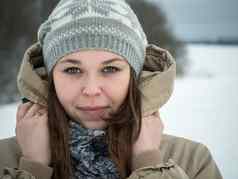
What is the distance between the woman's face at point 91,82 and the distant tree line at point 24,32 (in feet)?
3.11

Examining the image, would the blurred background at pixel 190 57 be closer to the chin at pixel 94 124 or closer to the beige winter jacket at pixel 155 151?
the beige winter jacket at pixel 155 151

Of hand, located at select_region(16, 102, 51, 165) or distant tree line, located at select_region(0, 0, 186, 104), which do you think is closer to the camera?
hand, located at select_region(16, 102, 51, 165)

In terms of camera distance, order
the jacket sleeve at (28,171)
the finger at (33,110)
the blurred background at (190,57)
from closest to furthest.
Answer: the jacket sleeve at (28,171)
the finger at (33,110)
the blurred background at (190,57)

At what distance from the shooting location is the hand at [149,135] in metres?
1.25

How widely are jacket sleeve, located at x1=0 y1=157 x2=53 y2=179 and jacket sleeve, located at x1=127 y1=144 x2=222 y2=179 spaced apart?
0.21 meters

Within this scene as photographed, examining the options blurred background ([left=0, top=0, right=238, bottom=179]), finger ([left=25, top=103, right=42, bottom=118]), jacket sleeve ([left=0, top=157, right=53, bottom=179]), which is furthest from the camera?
blurred background ([left=0, top=0, right=238, bottom=179])

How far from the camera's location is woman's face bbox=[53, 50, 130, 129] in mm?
1206

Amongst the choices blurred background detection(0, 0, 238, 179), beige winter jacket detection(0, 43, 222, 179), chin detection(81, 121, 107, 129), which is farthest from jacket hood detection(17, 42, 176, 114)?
blurred background detection(0, 0, 238, 179)

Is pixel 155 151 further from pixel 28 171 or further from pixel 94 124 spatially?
pixel 28 171

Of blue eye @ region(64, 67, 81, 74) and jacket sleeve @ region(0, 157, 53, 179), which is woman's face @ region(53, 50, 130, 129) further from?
jacket sleeve @ region(0, 157, 53, 179)

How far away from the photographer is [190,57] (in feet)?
7.36

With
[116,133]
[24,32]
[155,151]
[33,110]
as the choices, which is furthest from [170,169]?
[24,32]

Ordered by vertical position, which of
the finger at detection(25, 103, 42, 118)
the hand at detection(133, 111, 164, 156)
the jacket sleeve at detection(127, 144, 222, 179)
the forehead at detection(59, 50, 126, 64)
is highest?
the forehead at detection(59, 50, 126, 64)

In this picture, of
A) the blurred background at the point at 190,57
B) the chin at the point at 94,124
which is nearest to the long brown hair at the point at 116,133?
the chin at the point at 94,124
